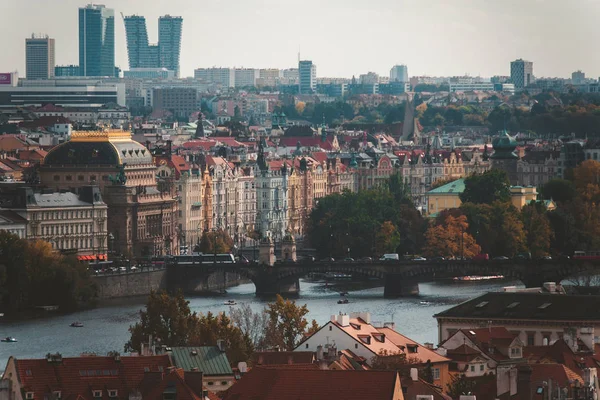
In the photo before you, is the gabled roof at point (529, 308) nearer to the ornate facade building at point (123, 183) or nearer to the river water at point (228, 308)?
the river water at point (228, 308)

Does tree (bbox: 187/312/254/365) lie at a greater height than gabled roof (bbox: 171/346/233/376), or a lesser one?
lesser

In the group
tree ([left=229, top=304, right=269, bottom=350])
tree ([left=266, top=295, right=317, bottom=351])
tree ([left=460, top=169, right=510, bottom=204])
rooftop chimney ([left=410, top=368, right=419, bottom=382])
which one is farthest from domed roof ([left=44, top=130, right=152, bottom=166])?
rooftop chimney ([left=410, top=368, right=419, bottom=382])

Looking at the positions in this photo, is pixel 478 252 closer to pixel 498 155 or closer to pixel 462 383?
pixel 498 155

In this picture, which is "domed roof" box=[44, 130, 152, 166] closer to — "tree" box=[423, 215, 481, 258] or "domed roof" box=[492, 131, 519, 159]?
"tree" box=[423, 215, 481, 258]

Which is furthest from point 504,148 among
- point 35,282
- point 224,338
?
point 224,338

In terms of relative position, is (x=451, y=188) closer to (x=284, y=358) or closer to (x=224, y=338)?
(x=224, y=338)

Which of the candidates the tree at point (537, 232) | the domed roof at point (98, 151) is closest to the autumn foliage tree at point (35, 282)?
the tree at point (537, 232)
